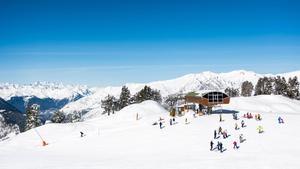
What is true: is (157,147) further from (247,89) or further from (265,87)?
(247,89)

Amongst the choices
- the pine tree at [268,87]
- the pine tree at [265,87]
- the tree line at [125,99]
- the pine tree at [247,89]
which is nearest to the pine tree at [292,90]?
the pine tree at [268,87]

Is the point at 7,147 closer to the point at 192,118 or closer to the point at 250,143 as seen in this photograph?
the point at 192,118

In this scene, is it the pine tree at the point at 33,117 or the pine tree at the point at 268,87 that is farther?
the pine tree at the point at 268,87

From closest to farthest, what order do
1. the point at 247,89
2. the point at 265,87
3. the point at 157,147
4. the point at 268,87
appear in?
the point at 157,147 < the point at 268,87 < the point at 265,87 < the point at 247,89

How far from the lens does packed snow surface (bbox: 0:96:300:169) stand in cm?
4219

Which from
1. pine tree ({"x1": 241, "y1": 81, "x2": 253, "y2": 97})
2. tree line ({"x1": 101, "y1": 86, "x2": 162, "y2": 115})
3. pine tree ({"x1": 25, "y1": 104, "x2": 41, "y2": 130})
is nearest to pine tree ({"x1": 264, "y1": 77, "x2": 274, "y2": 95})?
pine tree ({"x1": 241, "y1": 81, "x2": 253, "y2": 97})

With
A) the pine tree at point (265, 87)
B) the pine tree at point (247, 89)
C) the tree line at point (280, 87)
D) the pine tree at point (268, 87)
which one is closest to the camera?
the tree line at point (280, 87)

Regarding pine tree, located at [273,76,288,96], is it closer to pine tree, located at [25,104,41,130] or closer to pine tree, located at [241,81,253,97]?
pine tree, located at [241,81,253,97]

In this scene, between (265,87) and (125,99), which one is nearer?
(125,99)

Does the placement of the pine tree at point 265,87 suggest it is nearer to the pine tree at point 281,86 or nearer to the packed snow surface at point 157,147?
the pine tree at point 281,86

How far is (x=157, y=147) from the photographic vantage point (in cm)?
5384

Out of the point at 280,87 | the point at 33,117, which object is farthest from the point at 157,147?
the point at 280,87

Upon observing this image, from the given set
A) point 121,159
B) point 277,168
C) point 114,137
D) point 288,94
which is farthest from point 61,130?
point 288,94

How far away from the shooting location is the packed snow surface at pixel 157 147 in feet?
138
